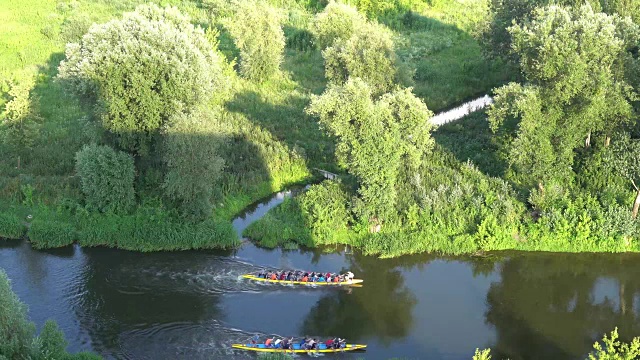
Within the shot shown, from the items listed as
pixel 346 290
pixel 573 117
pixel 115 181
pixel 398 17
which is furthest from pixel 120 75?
pixel 398 17

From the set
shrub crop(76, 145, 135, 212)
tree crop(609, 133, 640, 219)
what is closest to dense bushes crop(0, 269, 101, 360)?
shrub crop(76, 145, 135, 212)

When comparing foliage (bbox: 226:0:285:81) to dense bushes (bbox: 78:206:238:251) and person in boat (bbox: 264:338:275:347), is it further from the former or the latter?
person in boat (bbox: 264:338:275:347)

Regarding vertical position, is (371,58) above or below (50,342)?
above

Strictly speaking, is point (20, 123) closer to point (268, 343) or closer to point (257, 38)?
point (257, 38)

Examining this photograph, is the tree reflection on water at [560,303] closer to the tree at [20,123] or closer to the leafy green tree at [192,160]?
the leafy green tree at [192,160]

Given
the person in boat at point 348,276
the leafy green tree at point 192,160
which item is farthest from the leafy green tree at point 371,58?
the person in boat at point 348,276

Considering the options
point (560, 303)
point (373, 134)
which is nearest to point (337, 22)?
point (373, 134)
